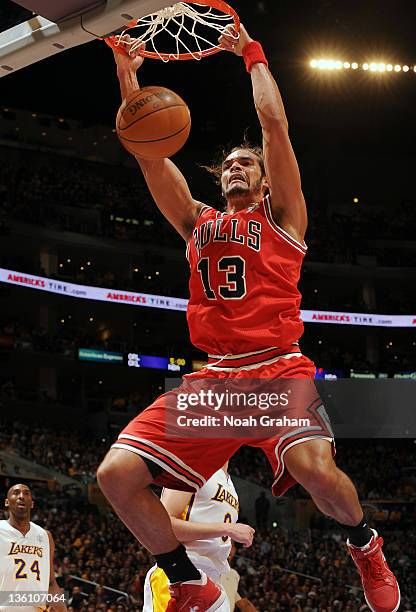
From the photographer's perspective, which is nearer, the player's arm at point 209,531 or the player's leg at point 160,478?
the player's leg at point 160,478

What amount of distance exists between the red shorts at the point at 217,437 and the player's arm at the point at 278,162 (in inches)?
28.6

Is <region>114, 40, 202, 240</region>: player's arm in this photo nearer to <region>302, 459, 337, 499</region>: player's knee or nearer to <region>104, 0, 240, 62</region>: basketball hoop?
<region>104, 0, 240, 62</region>: basketball hoop

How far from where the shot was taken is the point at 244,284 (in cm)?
409

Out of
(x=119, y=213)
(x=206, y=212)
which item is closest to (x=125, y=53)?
(x=206, y=212)

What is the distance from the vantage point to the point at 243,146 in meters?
4.81

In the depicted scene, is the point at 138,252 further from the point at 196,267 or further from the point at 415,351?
the point at 196,267

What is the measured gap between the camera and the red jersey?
4.04 metres

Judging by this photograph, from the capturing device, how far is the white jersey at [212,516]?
14.9ft

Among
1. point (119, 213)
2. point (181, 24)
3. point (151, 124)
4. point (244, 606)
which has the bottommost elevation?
point (244, 606)

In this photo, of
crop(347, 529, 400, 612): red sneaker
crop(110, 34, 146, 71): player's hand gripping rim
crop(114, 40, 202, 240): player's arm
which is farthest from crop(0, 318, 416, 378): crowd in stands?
crop(347, 529, 400, 612): red sneaker

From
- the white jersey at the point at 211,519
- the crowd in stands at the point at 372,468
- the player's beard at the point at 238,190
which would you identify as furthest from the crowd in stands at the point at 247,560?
the player's beard at the point at 238,190

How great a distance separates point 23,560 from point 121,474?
3696mm
